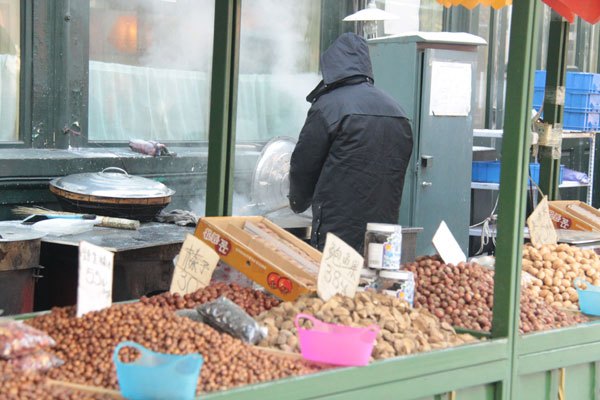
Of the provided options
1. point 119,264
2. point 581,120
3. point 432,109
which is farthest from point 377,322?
point 581,120

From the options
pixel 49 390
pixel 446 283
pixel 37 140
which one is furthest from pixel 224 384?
pixel 37 140

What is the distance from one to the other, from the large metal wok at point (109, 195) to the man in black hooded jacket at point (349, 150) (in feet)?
3.11

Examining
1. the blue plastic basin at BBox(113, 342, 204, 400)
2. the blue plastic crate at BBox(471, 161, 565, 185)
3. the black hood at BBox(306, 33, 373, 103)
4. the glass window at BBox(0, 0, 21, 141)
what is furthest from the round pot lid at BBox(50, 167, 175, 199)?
the blue plastic crate at BBox(471, 161, 565, 185)

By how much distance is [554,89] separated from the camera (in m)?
5.90

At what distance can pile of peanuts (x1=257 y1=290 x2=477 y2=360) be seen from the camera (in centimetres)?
267

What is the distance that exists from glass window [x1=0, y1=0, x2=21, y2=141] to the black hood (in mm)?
2450

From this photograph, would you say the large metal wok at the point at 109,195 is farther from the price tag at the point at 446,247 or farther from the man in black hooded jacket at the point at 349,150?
the price tag at the point at 446,247

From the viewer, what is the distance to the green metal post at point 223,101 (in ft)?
12.2

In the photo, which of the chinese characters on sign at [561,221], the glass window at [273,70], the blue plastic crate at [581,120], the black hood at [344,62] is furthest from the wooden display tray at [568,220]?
the blue plastic crate at [581,120]

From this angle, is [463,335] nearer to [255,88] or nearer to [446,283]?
[446,283]

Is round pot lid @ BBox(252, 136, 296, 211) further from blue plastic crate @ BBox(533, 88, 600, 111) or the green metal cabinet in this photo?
blue plastic crate @ BBox(533, 88, 600, 111)

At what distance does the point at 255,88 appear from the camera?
7.79m

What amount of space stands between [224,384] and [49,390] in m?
0.47

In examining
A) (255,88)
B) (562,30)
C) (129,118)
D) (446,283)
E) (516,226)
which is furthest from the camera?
(255,88)
